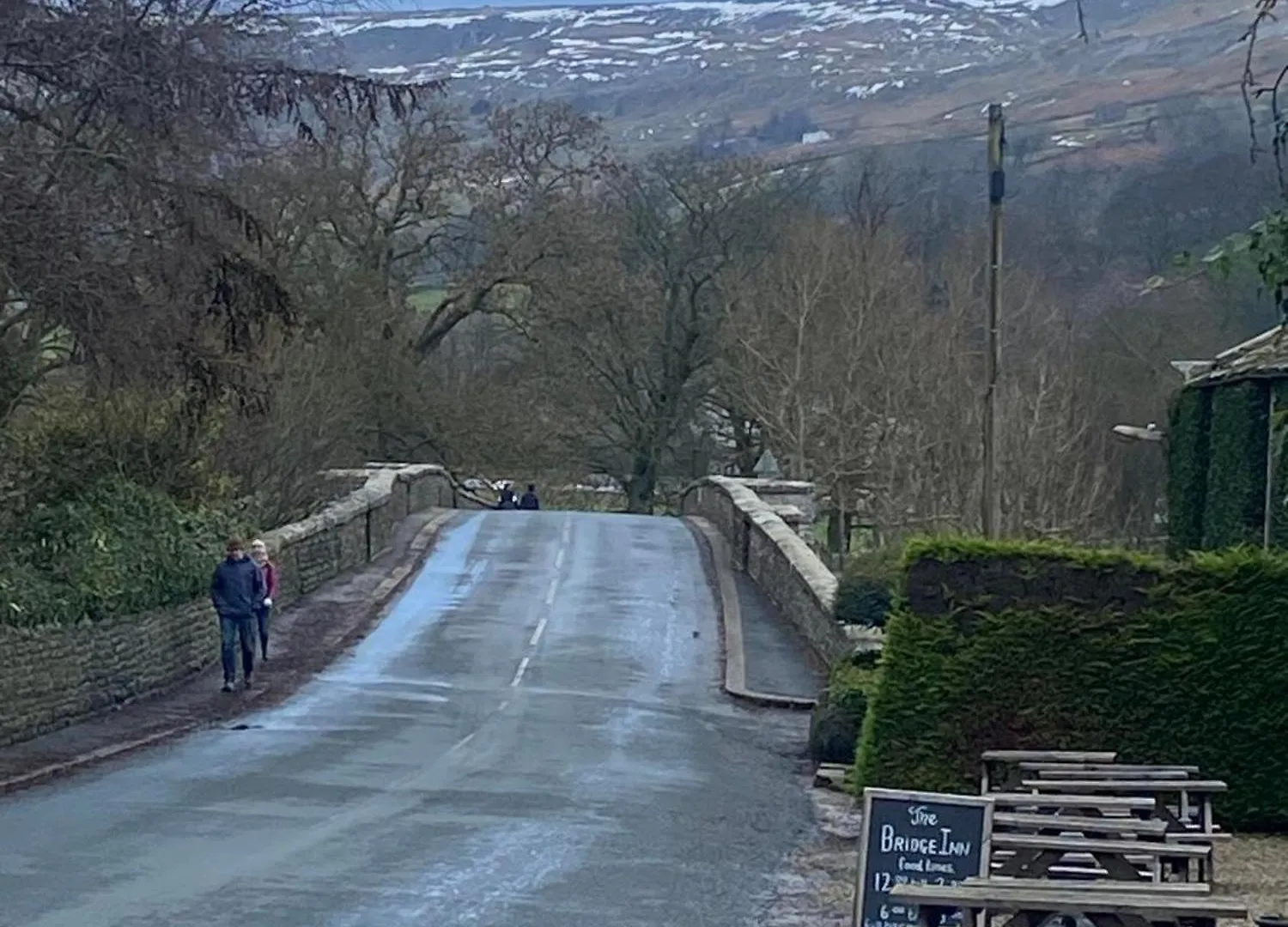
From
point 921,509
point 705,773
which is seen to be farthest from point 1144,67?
point 705,773

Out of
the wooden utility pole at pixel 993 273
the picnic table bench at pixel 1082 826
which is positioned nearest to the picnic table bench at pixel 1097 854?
the picnic table bench at pixel 1082 826

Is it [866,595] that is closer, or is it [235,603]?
[235,603]

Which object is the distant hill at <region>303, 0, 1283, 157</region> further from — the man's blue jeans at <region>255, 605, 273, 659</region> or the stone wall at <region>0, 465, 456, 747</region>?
the man's blue jeans at <region>255, 605, 273, 659</region>

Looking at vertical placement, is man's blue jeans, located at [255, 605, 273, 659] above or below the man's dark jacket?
below

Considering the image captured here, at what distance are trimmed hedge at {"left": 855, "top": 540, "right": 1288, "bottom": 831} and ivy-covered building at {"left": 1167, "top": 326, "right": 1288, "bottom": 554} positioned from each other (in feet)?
27.3

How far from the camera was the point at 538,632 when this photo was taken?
29.1 meters

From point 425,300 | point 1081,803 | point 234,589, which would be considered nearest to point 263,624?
point 234,589

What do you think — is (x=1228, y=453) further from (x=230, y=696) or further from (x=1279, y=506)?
(x=230, y=696)

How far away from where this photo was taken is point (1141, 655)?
1498 centimetres

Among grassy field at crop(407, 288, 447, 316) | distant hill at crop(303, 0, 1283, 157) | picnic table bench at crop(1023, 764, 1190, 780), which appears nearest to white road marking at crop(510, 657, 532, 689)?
picnic table bench at crop(1023, 764, 1190, 780)

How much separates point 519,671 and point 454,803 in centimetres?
985

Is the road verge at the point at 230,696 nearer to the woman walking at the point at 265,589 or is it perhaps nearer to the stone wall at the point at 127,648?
the stone wall at the point at 127,648

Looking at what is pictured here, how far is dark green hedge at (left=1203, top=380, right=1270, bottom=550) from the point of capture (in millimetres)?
26047

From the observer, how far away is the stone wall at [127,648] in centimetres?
1941
